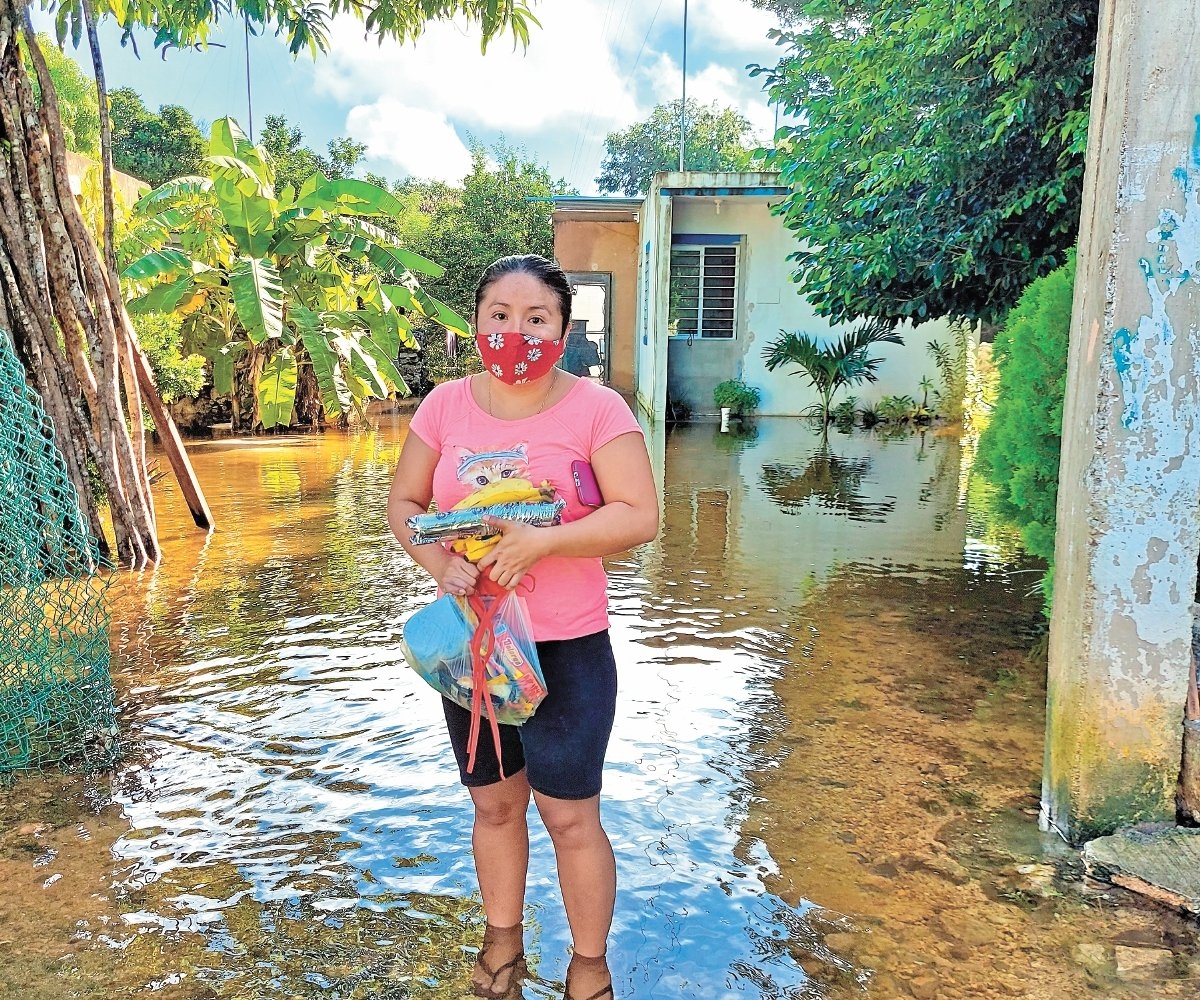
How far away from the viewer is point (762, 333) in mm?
17609

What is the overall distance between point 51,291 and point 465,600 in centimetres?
501

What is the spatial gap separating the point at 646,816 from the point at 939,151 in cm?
482

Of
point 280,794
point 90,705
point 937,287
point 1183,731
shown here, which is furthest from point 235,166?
point 1183,731

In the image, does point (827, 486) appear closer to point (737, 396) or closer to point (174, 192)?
point (737, 396)

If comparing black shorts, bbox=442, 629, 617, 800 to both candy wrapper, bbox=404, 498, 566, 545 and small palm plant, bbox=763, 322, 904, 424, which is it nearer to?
candy wrapper, bbox=404, 498, 566, 545

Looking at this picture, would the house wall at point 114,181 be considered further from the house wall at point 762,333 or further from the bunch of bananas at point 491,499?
the bunch of bananas at point 491,499

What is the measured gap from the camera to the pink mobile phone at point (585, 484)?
2.29 metres

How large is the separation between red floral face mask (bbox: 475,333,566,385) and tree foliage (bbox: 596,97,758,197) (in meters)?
48.0

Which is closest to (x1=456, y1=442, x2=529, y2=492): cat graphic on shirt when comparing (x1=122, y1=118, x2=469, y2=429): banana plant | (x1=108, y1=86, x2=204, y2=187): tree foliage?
(x1=122, y1=118, x2=469, y2=429): banana plant

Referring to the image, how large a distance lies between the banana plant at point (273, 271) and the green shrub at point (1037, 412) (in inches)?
287

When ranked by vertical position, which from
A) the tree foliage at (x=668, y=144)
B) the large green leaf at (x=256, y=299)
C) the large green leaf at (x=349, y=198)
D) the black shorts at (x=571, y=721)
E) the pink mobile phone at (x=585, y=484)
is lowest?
the black shorts at (x=571, y=721)

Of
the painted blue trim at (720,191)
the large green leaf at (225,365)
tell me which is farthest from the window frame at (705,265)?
the large green leaf at (225,365)

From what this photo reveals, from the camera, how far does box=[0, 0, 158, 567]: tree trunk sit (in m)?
5.46

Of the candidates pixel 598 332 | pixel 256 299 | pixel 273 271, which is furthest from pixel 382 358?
pixel 598 332
